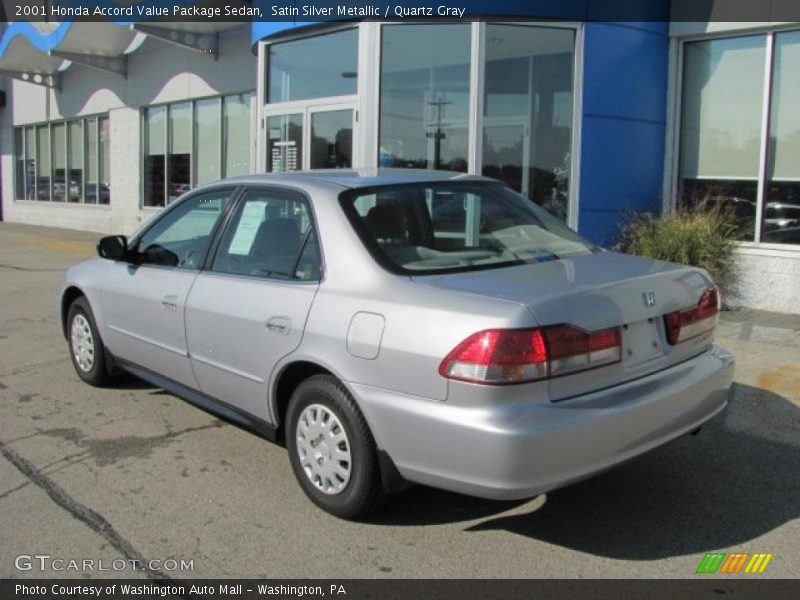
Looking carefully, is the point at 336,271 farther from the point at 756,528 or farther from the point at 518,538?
the point at 756,528

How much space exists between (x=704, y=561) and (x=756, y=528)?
49 cm

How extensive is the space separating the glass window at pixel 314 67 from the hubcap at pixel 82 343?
5345 millimetres

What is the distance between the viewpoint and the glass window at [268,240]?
4.07m

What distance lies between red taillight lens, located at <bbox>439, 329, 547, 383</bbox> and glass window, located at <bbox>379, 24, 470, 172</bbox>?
6.80 metres

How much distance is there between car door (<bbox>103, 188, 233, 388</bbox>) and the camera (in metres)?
4.70

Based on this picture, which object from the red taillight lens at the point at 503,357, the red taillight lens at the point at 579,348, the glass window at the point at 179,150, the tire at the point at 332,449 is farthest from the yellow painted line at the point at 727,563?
the glass window at the point at 179,150

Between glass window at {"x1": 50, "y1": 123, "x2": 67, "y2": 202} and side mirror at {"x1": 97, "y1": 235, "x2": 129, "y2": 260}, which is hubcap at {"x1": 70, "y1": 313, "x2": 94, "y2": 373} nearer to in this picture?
side mirror at {"x1": 97, "y1": 235, "x2": 129, "y2": 260}

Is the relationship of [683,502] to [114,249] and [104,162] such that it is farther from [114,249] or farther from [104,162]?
[104,162]

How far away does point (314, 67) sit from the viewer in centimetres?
1071

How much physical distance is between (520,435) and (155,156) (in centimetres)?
1697

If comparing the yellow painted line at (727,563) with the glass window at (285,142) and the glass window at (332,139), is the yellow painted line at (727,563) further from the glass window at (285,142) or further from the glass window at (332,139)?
the glass window at (285,142)

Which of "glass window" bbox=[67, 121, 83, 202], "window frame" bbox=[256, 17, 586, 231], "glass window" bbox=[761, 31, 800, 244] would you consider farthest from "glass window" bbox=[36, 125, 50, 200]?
"glass window" bbox=[761, 31, 800, 244]
